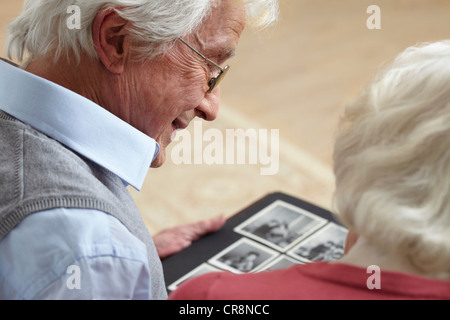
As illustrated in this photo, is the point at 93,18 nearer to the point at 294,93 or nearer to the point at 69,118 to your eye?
the point at 69,118

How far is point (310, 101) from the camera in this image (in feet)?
16.0

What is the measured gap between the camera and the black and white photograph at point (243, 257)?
209cm

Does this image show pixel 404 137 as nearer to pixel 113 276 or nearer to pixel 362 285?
pixel 362 285

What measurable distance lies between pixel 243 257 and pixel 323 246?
27cm

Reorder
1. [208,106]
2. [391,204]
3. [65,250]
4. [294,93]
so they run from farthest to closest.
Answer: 1. [294,93]
2. [208,106]
3. [65,250]
4. [391,204]

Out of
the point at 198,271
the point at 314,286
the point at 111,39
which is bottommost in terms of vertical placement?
the point at 198,271

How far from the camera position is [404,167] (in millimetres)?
1130

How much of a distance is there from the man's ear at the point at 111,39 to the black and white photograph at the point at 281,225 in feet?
2.77

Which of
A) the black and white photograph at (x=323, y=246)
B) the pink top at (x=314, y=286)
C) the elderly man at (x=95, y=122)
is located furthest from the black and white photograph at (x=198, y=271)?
the pink top at (x=314, y=286)

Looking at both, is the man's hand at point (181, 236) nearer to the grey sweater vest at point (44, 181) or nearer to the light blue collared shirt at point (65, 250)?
the grey sweater vest at point (44, 181)

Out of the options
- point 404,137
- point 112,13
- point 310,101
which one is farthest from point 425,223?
point 310,101

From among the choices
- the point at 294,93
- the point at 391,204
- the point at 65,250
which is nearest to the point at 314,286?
the point at 391,204

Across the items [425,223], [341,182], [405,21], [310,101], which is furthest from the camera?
[405,21]

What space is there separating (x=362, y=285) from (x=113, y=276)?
477mm
